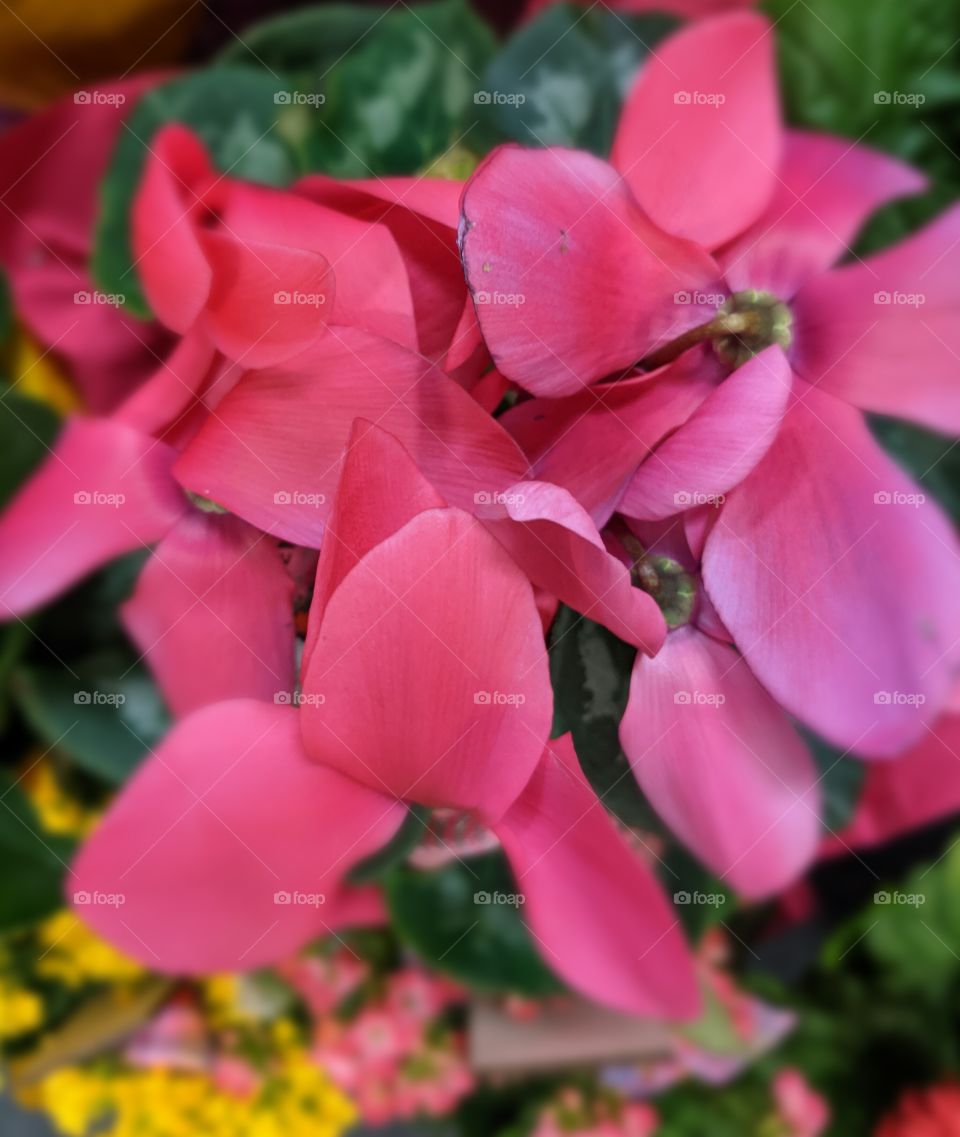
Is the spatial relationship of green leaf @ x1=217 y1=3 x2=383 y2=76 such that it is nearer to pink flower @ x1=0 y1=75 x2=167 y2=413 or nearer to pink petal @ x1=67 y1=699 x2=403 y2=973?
pink flower @ x1=0 y1=75 x2=167 y2=413

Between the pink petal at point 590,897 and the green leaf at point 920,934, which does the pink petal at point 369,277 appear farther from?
the green leaf at point 920,934

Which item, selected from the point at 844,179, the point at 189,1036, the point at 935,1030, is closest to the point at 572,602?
the point at 844,179

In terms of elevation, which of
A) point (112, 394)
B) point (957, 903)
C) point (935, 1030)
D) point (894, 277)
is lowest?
point (935, 1030)

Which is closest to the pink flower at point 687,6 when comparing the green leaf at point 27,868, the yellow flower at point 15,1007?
the green leaf at point 27,868

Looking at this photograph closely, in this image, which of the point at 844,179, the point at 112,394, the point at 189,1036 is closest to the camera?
the point at 844,179

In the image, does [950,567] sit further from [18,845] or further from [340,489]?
[18,845]

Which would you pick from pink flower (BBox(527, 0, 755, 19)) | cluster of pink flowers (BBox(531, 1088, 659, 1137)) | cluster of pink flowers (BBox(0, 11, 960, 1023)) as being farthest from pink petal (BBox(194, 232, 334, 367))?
cluster of pink flowers (BBox(531, 1088, 659, 1137))
